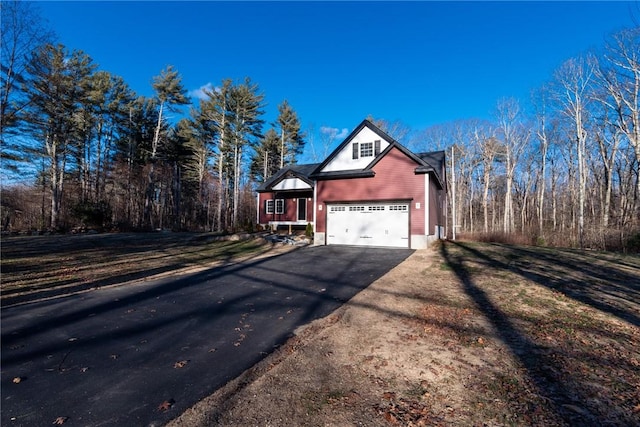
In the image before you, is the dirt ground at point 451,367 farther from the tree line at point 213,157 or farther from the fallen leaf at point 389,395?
the tree line at point 213,157

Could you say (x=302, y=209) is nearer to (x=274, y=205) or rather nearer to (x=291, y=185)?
(x=291, y=185)

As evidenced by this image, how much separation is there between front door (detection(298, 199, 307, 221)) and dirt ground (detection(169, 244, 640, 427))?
678 inches

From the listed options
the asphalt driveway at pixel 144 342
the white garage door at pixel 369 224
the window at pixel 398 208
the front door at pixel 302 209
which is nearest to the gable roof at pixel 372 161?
the white garage door at pixel 369 224

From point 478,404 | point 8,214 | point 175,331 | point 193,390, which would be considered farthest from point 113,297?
point 8,214

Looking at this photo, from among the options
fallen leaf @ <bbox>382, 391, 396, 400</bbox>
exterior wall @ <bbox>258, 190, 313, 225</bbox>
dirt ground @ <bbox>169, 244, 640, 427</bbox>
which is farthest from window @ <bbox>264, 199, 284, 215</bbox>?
fallen leaf @ <bbox>382, 391, 396, 400</bbox>

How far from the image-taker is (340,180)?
1617 cm

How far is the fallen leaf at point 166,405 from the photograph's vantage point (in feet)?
8.95

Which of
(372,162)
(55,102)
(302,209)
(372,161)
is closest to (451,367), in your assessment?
(372,162)

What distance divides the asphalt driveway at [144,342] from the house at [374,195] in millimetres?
6776

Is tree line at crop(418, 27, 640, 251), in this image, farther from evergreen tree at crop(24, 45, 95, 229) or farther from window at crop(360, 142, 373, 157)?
evergreen tree at crop(24, 45, 95, 229)

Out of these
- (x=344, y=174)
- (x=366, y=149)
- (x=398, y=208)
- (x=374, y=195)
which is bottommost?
(x=398, y=208)

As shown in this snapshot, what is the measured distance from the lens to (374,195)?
49.9 feet

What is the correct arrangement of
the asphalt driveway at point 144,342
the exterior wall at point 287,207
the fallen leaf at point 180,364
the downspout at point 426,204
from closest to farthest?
1. the asphalt driveway at point 144,342
2. the fallen leaf at point 180,364
3. the downspout at point 426,204
4. the exterior wall at point 287,207

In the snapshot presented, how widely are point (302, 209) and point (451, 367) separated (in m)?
20.7
